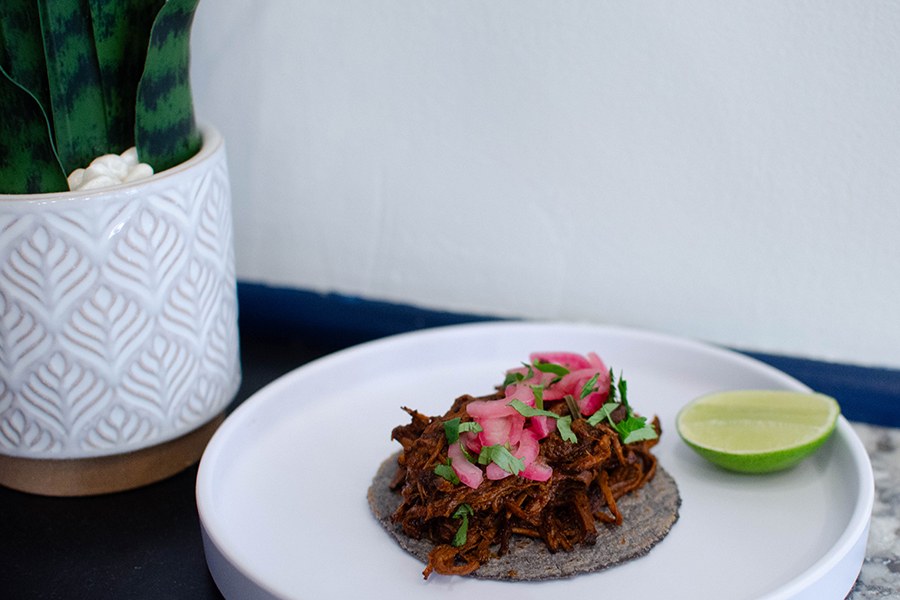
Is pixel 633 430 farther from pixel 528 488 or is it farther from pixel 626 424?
pixel 528 488

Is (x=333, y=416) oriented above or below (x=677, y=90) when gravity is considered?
below

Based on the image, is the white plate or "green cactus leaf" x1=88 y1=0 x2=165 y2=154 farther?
"green cactus leaf" x1=88 y1=0 x2=165 y2=154

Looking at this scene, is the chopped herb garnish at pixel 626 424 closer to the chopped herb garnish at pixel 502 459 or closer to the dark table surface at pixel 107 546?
the chopped herb garnish at pixel 502 459

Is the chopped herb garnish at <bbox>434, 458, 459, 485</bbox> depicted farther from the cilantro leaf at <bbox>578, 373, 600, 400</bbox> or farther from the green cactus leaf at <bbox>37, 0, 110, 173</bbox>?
the green cactus leaf at <bbox>37, 0, 110, 173</bbox>

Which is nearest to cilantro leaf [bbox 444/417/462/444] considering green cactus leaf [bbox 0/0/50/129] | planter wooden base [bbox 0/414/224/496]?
planter wooden base [bbox 0/414/224/496]

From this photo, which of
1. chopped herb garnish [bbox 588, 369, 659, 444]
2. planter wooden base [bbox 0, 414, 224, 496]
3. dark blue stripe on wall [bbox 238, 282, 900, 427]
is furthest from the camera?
dark blue stripe on wall [bbox 238, 282, 900, 427]

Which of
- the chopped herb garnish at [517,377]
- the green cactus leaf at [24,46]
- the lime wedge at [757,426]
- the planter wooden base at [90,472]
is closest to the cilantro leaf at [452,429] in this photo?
the chopped herb garnish at [517,377]

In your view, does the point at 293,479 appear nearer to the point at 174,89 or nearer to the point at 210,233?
the point at 210,233

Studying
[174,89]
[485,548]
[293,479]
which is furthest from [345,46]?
[485,548]
